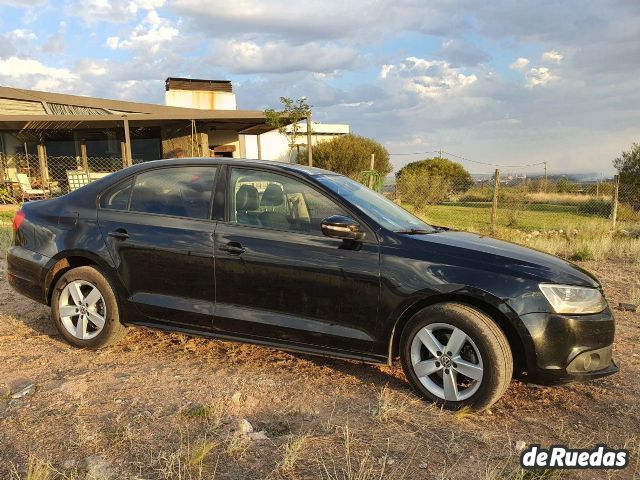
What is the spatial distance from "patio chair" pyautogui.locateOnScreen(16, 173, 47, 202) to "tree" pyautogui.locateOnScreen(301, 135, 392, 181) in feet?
47.1

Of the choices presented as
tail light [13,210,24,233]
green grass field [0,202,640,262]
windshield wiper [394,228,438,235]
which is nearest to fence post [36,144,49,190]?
green grass field [0,202,640,262]

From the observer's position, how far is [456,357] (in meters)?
3.38

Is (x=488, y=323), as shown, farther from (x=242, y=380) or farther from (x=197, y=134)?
(x=197, y=134)

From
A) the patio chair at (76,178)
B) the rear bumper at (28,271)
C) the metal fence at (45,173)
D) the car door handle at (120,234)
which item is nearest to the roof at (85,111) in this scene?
the metal fence at (45,173)

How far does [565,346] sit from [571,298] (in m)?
0.30

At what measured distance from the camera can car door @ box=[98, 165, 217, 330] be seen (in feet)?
13.1

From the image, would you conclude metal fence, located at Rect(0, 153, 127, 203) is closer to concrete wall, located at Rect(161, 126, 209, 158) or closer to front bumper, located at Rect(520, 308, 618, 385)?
concrete wall, located at Rect(161, 126, 209, 158)

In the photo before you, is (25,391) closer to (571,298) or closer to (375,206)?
(375,206)

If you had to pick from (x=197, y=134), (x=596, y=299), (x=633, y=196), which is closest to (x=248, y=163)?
(x=596, y=299)

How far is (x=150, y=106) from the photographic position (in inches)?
711

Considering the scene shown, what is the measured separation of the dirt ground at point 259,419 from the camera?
267 cm

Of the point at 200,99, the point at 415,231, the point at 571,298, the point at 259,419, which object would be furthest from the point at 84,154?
the point at 571,298

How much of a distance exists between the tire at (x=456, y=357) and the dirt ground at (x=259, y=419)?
0.45 ft

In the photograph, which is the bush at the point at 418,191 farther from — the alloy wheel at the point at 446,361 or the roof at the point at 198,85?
the alloy wheel at the point at 446,361
